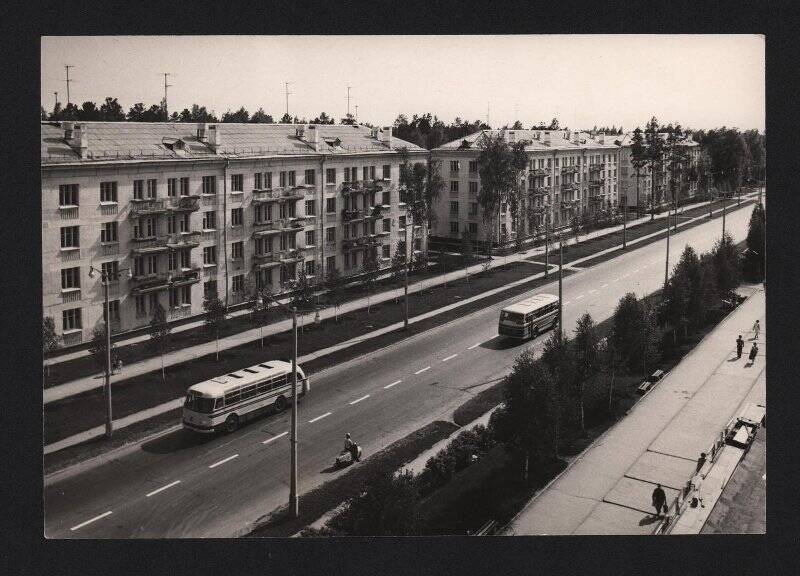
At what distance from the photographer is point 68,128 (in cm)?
3133

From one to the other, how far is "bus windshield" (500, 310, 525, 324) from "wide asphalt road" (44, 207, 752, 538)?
1.07 meters

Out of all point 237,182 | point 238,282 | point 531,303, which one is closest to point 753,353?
point 531,303

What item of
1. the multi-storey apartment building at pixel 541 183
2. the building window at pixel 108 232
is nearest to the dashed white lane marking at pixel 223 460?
the building window at pixel 108 232

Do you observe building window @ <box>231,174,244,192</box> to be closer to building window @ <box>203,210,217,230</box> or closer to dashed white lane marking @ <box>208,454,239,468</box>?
building window @ <box>203,210,217,230</box>

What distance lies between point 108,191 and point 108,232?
1.78m

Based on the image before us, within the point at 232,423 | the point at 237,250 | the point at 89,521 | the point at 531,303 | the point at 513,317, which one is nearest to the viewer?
the point at 89,521

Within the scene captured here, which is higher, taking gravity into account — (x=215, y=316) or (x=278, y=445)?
(x=215, y=316)

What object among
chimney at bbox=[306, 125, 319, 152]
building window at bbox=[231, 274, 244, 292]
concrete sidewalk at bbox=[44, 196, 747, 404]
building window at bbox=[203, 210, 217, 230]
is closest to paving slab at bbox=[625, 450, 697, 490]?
concrete sidewalk at bbox=[44, 196, 747, 404]

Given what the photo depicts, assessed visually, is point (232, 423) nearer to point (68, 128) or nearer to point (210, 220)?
point (68, 128)

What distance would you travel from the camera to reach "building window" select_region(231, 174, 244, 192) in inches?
1636

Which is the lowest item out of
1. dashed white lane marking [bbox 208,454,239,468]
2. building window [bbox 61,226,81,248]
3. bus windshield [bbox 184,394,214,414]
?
dashed white lane marking [bbox 208,454,239,468]

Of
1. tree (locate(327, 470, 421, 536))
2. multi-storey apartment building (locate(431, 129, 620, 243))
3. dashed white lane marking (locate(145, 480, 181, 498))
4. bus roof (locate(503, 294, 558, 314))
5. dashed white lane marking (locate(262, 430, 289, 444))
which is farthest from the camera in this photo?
multi-storey apartment building (locate(431, 129, 620, 243))

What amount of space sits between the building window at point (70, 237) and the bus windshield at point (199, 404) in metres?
8.65

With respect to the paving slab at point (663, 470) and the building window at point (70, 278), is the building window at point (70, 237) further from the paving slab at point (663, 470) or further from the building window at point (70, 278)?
the paving slab at point (663, 470)
